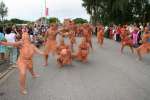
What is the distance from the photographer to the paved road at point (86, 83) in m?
11.7

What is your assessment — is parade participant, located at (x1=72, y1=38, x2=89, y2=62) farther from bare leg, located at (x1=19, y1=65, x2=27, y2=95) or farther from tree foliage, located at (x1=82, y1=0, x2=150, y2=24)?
tree foliage, located at (x1=82, y1=0, x2=150, y2=24)

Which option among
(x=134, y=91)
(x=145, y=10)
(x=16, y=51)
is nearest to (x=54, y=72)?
(x=16, y=51)

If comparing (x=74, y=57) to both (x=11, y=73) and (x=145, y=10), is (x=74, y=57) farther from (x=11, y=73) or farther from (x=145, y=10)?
(x=145, y=10)

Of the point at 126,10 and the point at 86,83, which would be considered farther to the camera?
the point at 126,10

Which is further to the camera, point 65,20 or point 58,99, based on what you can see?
point 65,20

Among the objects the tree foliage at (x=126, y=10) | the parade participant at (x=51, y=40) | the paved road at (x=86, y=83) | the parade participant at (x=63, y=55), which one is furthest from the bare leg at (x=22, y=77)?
the tree foliage at (x=126, y=10)

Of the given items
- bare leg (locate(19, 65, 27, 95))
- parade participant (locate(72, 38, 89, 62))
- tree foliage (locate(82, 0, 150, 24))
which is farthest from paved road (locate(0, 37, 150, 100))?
tree foliage (locate(82, 0, 150, 24))

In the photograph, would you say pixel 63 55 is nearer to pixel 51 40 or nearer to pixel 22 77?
pixel 51 40

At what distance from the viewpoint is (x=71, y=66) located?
1894 cm

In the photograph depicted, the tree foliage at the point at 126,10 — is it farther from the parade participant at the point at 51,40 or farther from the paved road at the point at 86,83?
the paved road at the point at 86,83

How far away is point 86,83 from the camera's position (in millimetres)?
13961

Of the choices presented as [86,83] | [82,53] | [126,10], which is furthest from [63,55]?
[126,10]

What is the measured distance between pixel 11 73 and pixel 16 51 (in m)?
3.68

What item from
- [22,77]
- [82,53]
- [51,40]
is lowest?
[82,53]
